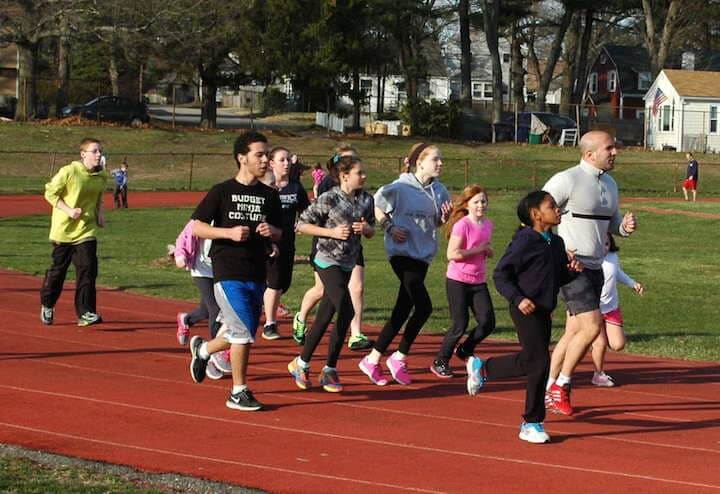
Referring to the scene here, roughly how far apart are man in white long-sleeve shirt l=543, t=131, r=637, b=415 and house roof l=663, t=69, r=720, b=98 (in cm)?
6174

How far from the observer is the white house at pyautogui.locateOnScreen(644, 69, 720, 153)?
222 ft

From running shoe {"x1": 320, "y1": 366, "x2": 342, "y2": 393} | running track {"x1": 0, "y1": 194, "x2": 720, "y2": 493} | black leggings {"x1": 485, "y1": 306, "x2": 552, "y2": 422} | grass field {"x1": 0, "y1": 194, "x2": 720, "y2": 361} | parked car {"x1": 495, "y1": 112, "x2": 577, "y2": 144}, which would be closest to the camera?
running track {"x1": 0, "y1": 194, "x2": 720, "y2": 493}

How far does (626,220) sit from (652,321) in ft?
19.1

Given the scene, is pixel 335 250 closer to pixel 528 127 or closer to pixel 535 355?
pixel 535 355

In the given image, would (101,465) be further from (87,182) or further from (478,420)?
(87,182)

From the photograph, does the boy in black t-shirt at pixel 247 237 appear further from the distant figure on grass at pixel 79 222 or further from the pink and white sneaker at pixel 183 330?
the distant figure on grass at pixel 79 222

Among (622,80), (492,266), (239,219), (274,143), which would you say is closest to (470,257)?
(239,219)

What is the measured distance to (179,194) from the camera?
1650 inches

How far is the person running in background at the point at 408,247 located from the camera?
10.1 metres

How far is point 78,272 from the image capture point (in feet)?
42.2

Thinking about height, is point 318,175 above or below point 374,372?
above

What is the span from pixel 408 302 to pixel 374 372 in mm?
639

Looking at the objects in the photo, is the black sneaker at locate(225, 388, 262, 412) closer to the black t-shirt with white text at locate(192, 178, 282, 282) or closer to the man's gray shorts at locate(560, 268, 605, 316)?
the black t-shirt with white text at locate(192, 178, 282, 282)

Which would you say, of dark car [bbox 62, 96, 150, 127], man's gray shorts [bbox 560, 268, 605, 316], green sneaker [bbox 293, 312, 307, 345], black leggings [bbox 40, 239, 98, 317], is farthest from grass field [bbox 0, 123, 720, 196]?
man's gray shorts [bbox 560, 268, 605, 316]
